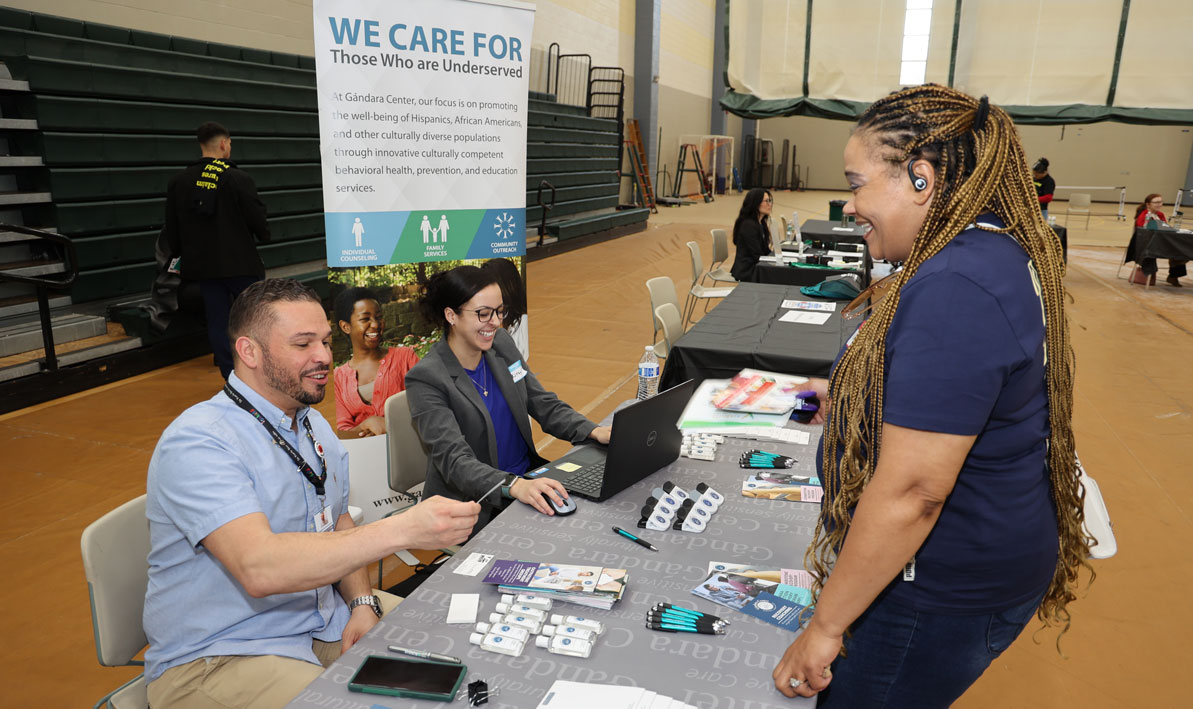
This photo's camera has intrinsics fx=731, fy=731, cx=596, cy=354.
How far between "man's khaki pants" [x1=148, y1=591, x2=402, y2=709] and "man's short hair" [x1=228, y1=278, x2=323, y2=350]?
683mm

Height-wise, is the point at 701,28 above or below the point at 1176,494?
above

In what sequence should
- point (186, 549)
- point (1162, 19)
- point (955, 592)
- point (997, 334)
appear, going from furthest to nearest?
point (1162, 19) < point (186, 549) < point (955, 592) < point (997, 334)

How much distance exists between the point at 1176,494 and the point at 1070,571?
3.29 meters

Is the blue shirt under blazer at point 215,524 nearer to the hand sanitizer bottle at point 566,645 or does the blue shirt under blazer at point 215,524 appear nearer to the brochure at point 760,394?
the hand sanitizer bottle at point 566,645

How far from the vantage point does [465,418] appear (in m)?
2.44

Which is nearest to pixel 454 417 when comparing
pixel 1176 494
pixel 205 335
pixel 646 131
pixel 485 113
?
pixel 485 113

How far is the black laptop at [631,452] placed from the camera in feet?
6.21

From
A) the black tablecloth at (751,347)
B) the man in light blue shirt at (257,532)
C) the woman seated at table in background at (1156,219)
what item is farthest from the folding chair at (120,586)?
the woman seated at table in background at (1156,219)

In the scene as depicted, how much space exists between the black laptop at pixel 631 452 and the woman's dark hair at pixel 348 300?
1.43 meters

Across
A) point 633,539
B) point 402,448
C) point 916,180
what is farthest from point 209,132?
point 916,180

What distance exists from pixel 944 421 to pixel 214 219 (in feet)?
16.0

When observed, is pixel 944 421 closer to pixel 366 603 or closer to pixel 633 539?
pixel 633 539

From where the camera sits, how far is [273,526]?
63.9 inches

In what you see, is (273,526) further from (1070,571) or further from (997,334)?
(1070,571)
